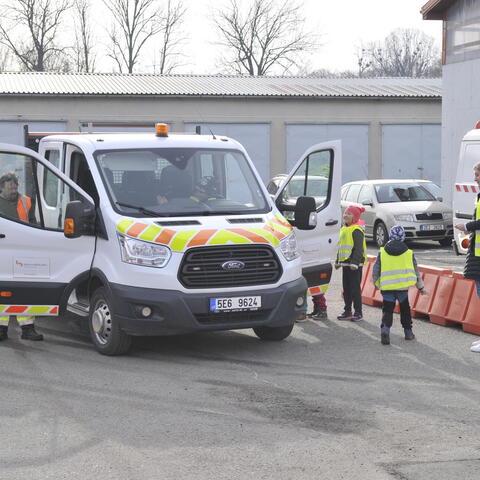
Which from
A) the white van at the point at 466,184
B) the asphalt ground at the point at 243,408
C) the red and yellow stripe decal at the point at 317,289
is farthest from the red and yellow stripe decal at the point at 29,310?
the white van at the point at 466,184

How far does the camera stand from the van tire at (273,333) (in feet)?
32.3

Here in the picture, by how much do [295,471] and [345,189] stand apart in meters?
17.6

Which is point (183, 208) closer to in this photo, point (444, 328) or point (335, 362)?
point (335, 362)

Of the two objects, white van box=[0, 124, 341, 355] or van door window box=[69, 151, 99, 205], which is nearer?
white van box=[0, 124, 341, 355]

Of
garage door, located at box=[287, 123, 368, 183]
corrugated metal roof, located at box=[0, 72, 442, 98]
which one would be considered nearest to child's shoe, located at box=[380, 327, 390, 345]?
corrugated metal roof, located at box=[0, 72, 442, 98]

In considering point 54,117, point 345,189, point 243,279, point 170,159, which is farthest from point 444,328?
point 54,117

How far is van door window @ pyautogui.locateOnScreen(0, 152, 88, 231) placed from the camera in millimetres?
9578

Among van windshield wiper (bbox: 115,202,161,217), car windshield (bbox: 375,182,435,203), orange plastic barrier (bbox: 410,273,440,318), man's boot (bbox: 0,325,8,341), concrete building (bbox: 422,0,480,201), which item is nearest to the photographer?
van windshield wiper (bbox: 115,202,161,217)

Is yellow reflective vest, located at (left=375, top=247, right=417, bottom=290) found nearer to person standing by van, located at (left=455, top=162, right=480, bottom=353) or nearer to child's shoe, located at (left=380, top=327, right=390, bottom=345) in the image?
child's shoe, located at (left=380, top=327, right=390, bottom=345)

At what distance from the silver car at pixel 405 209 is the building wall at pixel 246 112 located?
12.9 metres

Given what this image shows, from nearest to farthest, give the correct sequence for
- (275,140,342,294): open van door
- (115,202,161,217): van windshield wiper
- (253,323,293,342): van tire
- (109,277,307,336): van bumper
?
(109,277,307,336): van bumper < (115,202,161,217): van windshield wiper < (253,323,293,342): van tire < (275,140,342,294): open van door

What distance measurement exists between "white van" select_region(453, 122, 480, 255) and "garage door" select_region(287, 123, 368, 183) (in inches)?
724

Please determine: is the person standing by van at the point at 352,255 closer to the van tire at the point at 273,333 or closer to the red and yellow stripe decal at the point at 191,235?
the van tire at the point at 273,333

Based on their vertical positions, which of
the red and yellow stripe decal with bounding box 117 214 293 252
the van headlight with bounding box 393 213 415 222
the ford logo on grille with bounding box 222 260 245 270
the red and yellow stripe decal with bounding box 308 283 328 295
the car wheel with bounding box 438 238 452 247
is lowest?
the car wheel with bounding box 438 238 452 247
